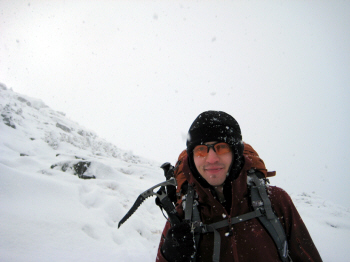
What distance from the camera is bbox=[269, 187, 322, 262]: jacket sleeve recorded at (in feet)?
5.12

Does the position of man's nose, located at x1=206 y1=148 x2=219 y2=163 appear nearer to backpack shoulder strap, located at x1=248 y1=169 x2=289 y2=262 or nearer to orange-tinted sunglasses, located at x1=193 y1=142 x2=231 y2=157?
orange-tinted sunglasses, located at x1=193 y1=142 x2=231 y2=157

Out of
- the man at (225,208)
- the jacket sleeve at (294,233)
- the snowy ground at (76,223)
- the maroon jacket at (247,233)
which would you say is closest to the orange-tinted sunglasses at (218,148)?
the man at (225,208)

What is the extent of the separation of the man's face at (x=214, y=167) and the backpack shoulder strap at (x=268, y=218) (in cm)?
32

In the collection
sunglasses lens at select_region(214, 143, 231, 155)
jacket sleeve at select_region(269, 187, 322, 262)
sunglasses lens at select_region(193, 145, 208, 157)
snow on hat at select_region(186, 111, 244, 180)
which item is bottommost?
jacket sleeve at select_region(269, 187, 322, 262)

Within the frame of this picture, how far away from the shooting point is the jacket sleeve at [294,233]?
1.56 m

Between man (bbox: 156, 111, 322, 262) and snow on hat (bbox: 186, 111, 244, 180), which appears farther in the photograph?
snow on hat (bbox: 186, 111, 244, 180)

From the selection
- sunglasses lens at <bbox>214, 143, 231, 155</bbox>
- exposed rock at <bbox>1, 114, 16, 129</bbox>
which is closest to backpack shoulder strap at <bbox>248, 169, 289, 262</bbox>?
sunglasses lens at <bbox>214, 143, 231, 155</bbox>

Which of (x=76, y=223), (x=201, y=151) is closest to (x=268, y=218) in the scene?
(x=201, y=151)

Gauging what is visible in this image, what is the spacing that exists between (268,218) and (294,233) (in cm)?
28

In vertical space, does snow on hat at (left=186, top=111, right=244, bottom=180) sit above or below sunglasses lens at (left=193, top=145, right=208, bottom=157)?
above

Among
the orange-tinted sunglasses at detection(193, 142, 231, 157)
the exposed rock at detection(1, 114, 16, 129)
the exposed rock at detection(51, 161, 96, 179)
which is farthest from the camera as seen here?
the exposed rock at detection(1, 114, 16, 129)

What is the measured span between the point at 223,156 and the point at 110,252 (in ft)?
6.89

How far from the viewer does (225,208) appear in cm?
176

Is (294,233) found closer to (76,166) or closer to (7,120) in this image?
(76,166)
